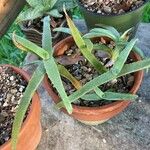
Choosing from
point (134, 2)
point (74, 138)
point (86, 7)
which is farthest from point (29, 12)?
point (74, 138)

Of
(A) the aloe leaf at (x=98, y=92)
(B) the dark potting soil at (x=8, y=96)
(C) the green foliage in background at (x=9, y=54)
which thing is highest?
(B) the dark potting soil at (x=8, y=96)

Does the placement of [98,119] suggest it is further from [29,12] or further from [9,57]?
[9,57]

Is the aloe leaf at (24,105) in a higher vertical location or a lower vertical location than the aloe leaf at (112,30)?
higher

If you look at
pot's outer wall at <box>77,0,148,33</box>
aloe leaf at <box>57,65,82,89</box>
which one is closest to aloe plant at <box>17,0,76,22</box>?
pot's outer wall at <box>77,0,148,33</box>

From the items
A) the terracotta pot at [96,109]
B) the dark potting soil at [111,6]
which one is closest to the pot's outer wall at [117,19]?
the dark potting soil at [111,6]

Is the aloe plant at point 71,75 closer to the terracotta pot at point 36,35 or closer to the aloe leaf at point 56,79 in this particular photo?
the aloe leaf at point 56,79

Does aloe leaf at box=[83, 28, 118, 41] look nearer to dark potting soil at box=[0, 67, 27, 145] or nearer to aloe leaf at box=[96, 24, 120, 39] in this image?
aloe leaf at box=[96, 24, 120, 39]

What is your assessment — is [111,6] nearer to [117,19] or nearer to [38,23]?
[117,19]
